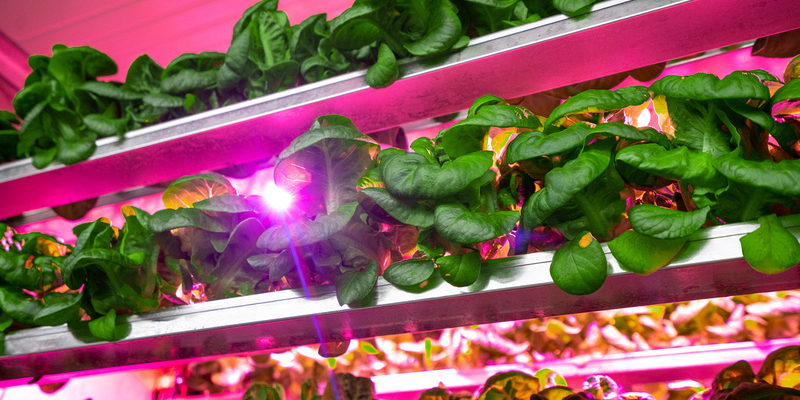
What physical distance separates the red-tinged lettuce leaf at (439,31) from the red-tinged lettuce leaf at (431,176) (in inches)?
11.9

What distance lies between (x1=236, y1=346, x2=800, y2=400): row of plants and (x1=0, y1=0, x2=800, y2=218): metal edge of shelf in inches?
21.9

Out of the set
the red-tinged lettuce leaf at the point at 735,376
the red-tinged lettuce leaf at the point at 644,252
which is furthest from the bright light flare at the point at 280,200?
the red-tinged lettuce leaf at the point at 735,376

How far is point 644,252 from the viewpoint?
0.57 metres

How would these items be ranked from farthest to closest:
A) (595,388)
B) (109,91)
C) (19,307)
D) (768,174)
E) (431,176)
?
(109,91), (19,307), (595,388), (431,176), (768,174)

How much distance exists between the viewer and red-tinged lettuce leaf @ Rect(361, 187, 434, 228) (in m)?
0.64

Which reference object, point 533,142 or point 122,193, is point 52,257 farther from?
point 533,142

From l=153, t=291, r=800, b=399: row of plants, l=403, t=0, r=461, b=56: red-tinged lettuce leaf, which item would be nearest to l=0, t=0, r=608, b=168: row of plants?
l=403, t=0, r=461, b=56: red-tinged lettuce leaf

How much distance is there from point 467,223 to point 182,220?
493 mm

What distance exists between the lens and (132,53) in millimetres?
2043

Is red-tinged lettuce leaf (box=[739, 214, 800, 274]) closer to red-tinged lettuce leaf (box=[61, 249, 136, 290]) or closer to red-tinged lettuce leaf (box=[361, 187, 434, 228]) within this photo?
red-tinged lettuce leaf (box=[361, 187, 434, 228])

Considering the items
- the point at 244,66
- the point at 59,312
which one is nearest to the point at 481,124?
the point at 244,66

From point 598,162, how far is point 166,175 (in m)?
1.17

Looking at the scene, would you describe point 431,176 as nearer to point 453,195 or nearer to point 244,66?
point 453,195

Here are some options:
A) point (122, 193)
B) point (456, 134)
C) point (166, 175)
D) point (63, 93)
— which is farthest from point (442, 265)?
point (122, 193)
